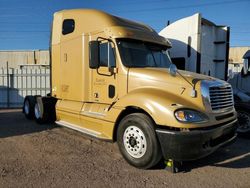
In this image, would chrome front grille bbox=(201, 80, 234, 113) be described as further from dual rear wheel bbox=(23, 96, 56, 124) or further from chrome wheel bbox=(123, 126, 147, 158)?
dual rear wheel bbox=(23, 96, 56, 124)

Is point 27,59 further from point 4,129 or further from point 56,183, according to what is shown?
→ point 56,183

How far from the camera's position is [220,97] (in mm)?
5316

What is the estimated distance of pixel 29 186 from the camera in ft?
14.2

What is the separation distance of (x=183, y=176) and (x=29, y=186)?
2.54 meters

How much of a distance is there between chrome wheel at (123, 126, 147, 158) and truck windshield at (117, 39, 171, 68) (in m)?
1.47

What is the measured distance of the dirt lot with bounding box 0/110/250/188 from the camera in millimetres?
4539

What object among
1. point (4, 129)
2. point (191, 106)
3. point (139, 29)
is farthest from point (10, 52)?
point (191, 106)

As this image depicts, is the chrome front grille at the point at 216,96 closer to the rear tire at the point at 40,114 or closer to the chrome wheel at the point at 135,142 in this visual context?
the chrome wheel at the point at 135,142

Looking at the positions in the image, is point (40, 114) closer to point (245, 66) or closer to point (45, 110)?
point (45, 110)

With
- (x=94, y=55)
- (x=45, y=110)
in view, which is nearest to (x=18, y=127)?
(x=45, y=110)

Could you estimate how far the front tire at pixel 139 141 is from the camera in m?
4.85

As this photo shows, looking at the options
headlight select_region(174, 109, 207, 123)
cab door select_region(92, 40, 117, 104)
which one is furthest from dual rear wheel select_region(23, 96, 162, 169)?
cab door select_region(92, 40, 117, 104)

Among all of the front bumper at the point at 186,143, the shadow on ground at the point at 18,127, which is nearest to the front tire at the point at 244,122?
the front bumper at the point at 186,143

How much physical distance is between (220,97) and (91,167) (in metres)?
2.78
